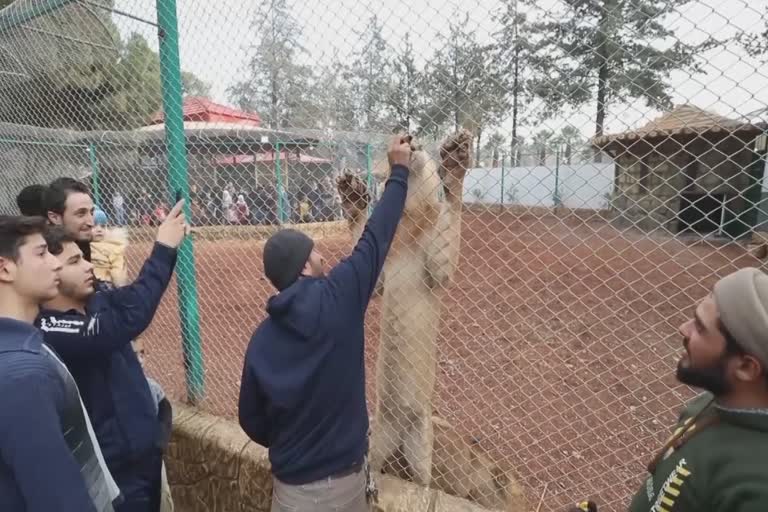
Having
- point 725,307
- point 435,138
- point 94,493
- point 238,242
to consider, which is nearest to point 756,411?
point 725,307

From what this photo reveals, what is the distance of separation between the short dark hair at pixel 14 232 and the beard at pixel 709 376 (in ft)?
5.89

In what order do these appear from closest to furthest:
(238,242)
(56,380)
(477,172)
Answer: (56,380) < (477,172) < (238,242)

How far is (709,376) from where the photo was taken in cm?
110

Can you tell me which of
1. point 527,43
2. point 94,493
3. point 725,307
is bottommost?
point 94,493

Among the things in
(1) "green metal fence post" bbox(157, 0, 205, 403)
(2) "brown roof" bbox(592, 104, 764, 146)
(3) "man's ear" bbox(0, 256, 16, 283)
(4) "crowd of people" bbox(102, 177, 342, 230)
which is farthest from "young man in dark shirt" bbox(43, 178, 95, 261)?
(4) "crowd of people" bbox(102, 177, 342, 230)

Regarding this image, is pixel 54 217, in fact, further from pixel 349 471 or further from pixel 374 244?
pixel 349 471

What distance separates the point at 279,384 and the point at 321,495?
0.47 meters

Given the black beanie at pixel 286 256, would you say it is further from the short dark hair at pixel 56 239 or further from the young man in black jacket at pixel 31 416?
the short dark hair at pixel 56 239

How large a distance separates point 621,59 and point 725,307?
2.86 feet

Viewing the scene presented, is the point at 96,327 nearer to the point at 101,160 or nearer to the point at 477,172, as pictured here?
the point at 477,172

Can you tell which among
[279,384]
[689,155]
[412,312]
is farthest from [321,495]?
[689,155]

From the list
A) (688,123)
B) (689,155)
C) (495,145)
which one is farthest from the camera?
(689,155)

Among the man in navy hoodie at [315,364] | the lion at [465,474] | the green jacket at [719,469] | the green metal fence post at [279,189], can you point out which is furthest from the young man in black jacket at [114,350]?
the green metal fence post at [279,189]

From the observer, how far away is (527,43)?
1761 mm
